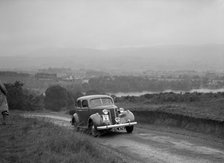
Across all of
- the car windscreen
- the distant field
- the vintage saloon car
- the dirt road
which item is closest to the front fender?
the vintage saloon car

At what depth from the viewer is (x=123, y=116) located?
1861 cm

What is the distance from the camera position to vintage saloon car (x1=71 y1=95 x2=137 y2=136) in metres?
Answer: 17.8

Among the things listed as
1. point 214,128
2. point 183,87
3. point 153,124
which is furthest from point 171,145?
point 183,87

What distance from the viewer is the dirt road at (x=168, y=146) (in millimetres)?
11383

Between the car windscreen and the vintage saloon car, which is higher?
A: the car windscreen

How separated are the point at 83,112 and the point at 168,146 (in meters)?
7.39

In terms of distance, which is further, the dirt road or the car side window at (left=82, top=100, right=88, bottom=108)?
the car side window at (left=82, top=100, right=88, bottom=108)

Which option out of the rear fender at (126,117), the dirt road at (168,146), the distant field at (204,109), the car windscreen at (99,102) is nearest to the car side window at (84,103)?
the car windscreen at (99,102)

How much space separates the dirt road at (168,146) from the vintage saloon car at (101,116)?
1.74ft

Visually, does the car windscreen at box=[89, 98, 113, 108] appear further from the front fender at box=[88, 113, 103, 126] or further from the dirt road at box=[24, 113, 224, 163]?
the dirt road at box=[24, 113, 224, 163]

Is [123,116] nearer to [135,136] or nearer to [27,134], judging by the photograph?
[135,136]

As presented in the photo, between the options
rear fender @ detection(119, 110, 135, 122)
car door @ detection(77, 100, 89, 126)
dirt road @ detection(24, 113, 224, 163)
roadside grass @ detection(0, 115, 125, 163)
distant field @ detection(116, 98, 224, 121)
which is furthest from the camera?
car door @ detection(77, 100, 89, 126)

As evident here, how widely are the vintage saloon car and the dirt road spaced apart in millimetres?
530

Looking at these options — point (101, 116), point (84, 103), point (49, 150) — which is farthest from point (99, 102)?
point (49, 150)
